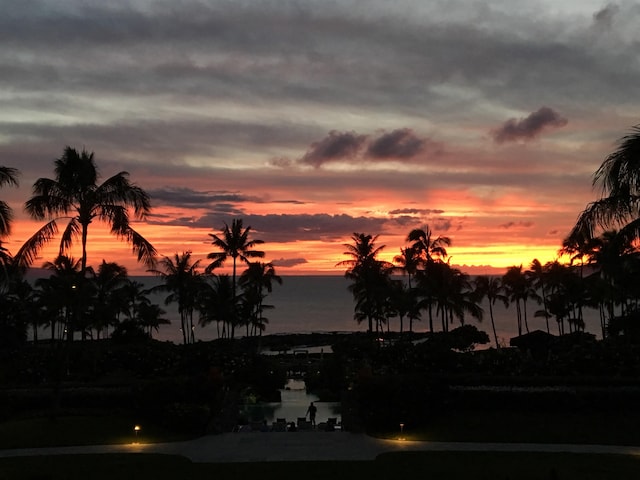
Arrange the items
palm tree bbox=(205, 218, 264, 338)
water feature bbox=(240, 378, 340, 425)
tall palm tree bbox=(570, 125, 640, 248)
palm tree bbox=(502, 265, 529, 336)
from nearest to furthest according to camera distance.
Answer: tall palm tree bbox=(570, 125, 640, 248), water feature bbox=(240, 378, 340, 425), palm tree bbox=(205, 218, 264, 338), palm tree bbox=(502, 265, 529, 336)

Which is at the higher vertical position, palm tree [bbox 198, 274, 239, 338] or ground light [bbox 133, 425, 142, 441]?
palm tree [bbox 198, 274, 239, 338]

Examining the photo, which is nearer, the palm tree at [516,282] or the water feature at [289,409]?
the water feature at [289,409]

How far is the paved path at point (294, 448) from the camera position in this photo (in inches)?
844

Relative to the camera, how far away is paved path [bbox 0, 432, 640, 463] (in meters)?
21.4

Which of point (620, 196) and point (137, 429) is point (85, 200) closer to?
point (137, 429)

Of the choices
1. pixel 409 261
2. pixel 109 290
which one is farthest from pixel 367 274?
pixel 109 290

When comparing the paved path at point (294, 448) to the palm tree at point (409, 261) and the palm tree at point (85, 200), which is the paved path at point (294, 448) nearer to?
the palm tree at point (85, 200)

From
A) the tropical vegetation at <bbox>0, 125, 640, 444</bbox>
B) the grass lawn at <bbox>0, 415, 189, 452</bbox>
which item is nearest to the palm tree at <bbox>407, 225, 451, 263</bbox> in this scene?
the tropical vegetation at <bbox>0, 125, 640, 444</bbox>

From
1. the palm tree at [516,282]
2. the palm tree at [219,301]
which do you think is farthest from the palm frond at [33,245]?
the palm tree at [516,282]

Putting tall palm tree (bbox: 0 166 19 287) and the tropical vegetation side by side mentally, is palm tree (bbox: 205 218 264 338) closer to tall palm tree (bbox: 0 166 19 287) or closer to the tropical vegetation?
the tropical vegetation

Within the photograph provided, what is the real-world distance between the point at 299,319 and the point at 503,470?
172409mm

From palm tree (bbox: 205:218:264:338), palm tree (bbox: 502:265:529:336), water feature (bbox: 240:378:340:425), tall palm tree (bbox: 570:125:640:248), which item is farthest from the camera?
palm tree (bbox: 502:265:529:336)

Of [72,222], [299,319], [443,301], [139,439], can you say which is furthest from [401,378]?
[299,319]

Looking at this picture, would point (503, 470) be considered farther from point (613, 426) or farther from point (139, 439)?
point (139, 439)
